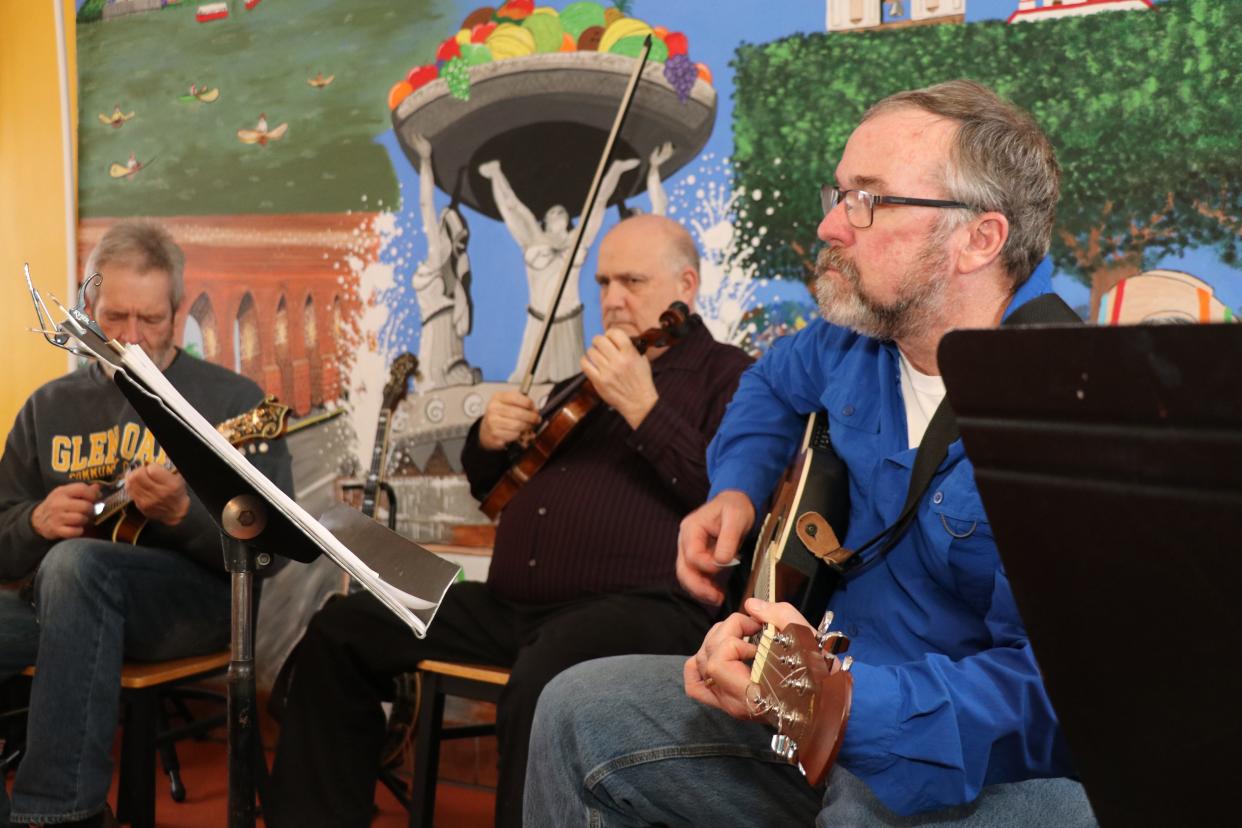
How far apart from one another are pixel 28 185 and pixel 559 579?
2.91 metres

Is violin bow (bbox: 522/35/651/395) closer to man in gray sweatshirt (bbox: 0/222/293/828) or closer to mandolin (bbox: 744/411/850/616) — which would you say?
man in gray sweatshirt (bbox: 0/222/293/828)

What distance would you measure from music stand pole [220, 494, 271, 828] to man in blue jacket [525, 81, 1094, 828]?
39 cm

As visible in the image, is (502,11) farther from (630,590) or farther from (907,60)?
(630,590)

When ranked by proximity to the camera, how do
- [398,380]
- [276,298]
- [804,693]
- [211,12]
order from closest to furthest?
1. [804,693]
2. [398,380]
3. [276,298]
4. [211,12]

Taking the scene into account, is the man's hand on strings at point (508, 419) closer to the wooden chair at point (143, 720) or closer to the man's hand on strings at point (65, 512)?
the wooden chair at point (143, 720)

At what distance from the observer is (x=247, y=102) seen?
12.4ft

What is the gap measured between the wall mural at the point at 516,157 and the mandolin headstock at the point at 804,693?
1582 millimetres

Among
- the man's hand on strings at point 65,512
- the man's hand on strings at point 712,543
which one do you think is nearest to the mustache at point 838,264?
the man's hand on strings at point 712,543

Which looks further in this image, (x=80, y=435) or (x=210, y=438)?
(x=80, y=435)

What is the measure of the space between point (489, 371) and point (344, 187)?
0.79 meters

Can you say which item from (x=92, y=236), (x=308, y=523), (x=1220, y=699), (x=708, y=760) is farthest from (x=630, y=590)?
(x=92, y=236)

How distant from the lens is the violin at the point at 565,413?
2721 mm

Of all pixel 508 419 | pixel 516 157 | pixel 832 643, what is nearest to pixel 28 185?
pixel 516 157

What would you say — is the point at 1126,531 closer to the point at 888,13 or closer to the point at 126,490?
the point at 888,13
